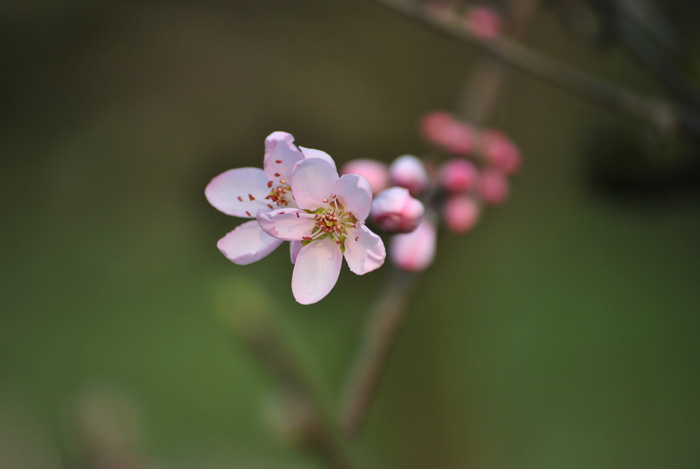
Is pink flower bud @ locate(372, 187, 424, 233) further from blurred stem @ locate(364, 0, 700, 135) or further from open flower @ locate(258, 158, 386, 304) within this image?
blurred stem @ locate(364, 0, 700, 135)

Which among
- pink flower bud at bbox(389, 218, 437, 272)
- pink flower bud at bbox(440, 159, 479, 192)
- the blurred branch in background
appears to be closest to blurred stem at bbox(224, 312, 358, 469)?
the blurred branch in background

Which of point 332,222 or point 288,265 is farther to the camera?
point 288,265

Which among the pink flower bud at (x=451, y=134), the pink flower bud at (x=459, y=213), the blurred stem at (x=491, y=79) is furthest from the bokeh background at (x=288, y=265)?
the pink flower bud at (x=459, y=213)

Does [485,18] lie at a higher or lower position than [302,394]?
higher

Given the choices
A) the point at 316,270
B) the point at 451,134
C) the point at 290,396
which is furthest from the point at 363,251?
the point at 451,134

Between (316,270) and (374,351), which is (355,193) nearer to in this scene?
(316,270)

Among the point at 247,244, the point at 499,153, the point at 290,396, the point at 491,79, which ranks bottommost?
the point at 290,396
